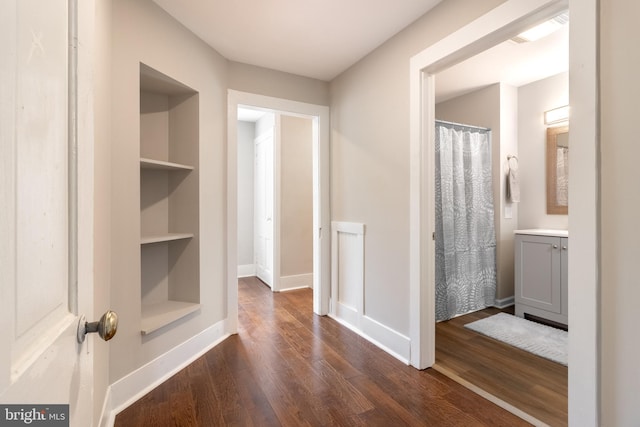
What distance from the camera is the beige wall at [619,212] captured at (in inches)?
44.9

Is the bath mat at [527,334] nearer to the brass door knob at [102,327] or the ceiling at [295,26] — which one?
the ceiling at [295,26]

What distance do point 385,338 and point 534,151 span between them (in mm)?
2809

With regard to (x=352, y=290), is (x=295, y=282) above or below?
below

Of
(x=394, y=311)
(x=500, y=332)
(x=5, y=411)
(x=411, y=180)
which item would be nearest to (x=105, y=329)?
(x=5, y=411)

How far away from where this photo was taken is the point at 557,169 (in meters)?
3.26

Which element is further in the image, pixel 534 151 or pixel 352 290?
pixel 534 151

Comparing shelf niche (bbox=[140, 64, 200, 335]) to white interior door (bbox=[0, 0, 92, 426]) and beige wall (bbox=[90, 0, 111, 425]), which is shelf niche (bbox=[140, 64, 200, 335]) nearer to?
beige wall (bbox=[90, 0, 111, 425])

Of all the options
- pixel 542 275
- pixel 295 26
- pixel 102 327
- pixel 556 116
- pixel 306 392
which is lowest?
pixel 306 392

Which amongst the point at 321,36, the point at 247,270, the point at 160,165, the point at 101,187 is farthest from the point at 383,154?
the point at 247,270

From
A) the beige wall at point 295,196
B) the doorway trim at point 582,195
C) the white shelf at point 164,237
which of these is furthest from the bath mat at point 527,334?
the white shelf at point 164,237

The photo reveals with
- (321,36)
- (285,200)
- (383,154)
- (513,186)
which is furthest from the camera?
(285,200)

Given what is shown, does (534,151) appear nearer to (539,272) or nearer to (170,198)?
(539,272)

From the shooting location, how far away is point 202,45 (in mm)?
2371

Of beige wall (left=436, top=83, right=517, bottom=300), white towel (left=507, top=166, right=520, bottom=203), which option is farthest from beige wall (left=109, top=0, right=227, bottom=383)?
white towel (left=507, top=166, right=520, bottom=203)
